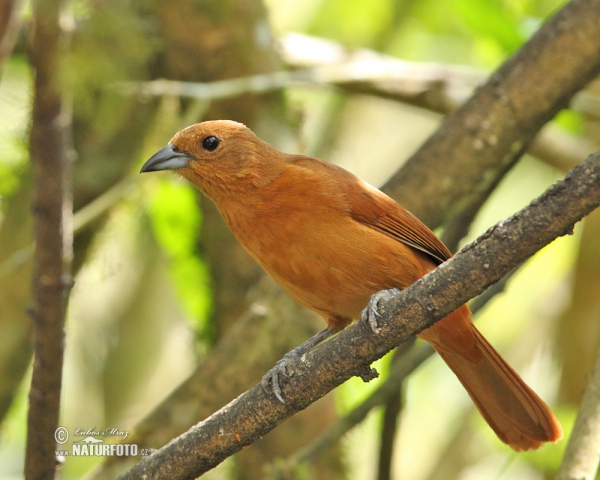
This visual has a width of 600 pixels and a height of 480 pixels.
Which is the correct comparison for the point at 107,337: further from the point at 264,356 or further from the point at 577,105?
the point at 577,105

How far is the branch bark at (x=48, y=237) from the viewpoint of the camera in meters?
2.36

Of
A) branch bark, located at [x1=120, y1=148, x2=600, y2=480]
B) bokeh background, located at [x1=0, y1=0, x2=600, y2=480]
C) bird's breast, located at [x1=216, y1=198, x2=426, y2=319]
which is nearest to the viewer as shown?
branch bark, located at [x1=120, y1=148, x2=600, y2=480]

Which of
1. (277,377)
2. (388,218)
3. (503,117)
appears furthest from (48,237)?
(503,117)

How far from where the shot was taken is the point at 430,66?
543cm

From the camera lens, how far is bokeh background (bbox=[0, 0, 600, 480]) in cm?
428

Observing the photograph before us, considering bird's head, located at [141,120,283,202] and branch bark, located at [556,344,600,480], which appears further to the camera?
bird's head, located at [141,120,283,202]

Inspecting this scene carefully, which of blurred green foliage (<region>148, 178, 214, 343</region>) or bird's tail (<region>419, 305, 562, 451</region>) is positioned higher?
blurred green foliage (<region>148, 178, 214, 343</region>)

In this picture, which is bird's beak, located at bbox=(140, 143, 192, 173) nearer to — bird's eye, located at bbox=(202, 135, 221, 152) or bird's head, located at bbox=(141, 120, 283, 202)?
bird's head, located at bbox=(141, 120, 283, 202)

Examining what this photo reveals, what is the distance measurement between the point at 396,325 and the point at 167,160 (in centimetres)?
187

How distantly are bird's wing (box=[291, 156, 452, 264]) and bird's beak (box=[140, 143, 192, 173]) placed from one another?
2.66 feet

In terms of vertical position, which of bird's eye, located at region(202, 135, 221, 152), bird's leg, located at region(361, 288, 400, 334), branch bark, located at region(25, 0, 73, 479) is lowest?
bird's leg, located at region(361, 288, 400, 334)

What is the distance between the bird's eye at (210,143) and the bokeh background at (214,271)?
0.49 metres

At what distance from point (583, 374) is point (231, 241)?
2369mm

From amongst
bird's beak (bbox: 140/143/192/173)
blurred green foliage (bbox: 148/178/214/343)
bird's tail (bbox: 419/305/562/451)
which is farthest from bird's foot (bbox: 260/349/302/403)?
blurred green foliage (bbox: 148/178/214/343)
